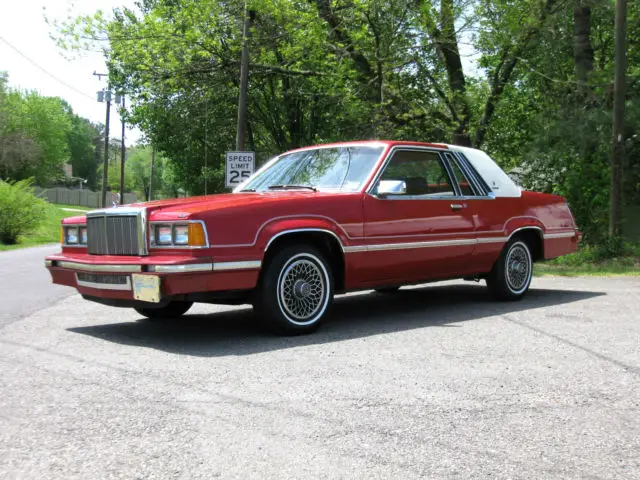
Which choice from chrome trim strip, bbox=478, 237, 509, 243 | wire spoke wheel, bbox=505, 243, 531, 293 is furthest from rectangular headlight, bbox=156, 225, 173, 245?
wire spoke wheel, bbox=505, 243, 531, 293

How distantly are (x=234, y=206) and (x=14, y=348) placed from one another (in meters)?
2.04

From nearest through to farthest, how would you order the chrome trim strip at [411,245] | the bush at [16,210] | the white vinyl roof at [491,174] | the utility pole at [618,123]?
the chrome trim strip at [411,245] < the white vinyl roof at [491,174] < the utility pole at [618,123] < the bush at [16,210]

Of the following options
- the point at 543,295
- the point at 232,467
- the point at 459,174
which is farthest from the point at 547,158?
the point at 232,467

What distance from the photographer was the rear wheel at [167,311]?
7.19 meters

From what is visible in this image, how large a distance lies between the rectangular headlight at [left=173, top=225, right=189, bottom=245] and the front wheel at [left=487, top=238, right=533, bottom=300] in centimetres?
394

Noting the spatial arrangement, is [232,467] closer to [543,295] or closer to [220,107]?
[543,295]

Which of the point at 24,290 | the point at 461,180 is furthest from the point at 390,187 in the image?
the point at 24,290

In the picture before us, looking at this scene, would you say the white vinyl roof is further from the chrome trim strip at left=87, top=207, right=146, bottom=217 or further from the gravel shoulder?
the chrome trim strip at left=87, top=207, right=146, bottom=217

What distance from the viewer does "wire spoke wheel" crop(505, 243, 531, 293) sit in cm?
832

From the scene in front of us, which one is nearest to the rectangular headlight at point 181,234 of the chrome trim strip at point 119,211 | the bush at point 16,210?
the chrome trim strip at point 119,211

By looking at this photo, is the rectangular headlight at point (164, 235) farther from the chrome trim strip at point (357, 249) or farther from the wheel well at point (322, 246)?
the chrome trim strip at point (357, 249)

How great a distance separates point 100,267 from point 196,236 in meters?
0.99

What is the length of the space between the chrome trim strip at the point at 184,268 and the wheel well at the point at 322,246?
0.58 meters

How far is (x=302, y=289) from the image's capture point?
20.2ft
